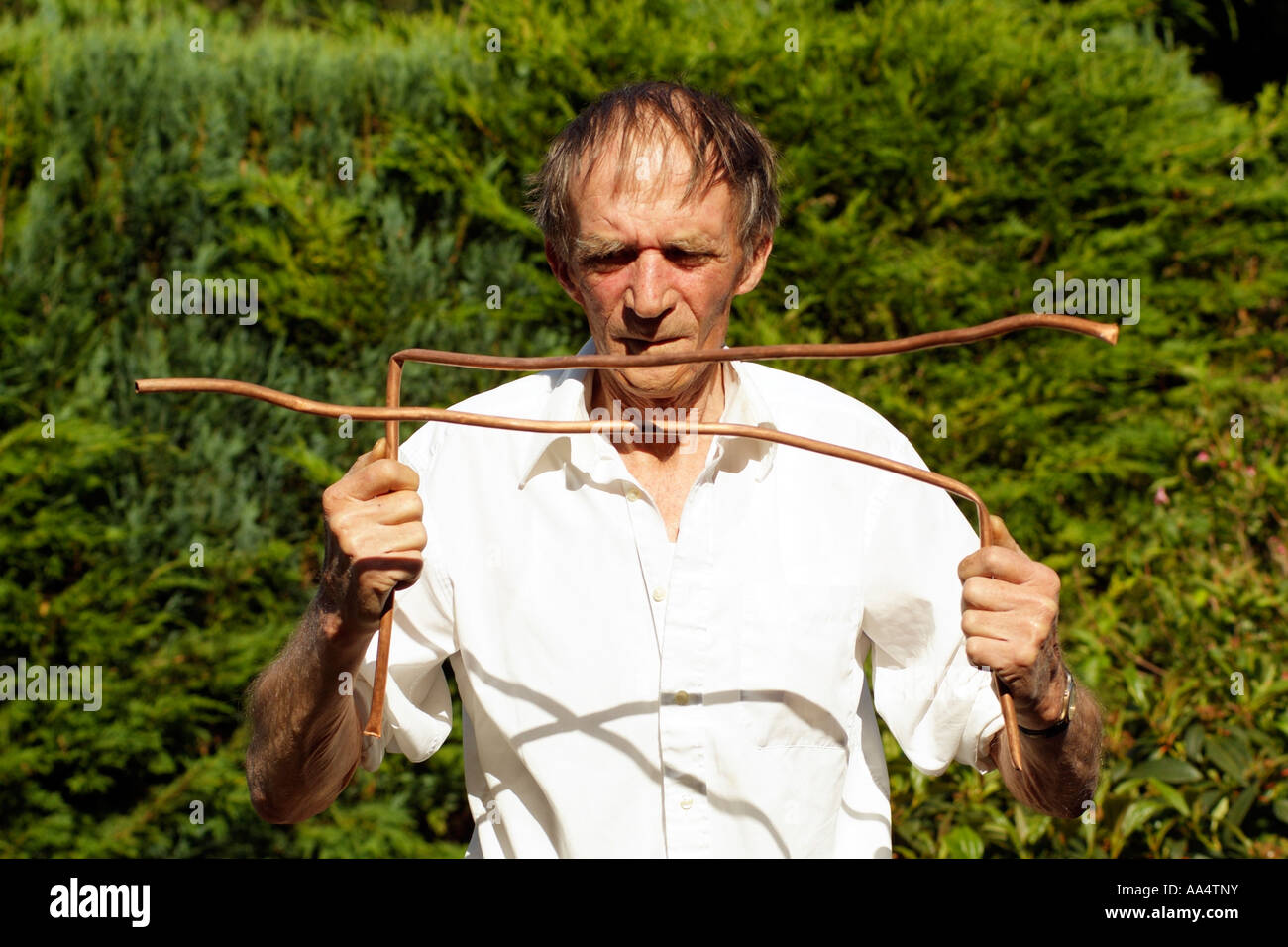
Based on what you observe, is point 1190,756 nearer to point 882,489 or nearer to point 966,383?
point 966,383

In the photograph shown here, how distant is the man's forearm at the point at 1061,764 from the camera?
1.96m

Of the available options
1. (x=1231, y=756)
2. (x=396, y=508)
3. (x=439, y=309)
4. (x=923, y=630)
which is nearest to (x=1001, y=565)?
(x=923, y=630)

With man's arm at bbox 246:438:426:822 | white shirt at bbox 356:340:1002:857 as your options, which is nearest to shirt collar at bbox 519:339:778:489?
white shirt at bbox 356:340:1002:857

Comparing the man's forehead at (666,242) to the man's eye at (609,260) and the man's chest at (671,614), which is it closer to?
the man's eye at (609,260)

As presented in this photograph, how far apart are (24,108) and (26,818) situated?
2574mm

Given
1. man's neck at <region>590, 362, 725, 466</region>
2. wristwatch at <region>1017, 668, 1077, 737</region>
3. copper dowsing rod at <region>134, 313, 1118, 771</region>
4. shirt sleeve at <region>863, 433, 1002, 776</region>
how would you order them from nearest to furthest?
1. copper dowsing rod at <region>134, 313, 1118, 771</region>
2. wristwatch at <region>1017, 668, 1077, 737</region>
3. shirt sleeve at <region>863, 433, 1002, 776</region>
4. man's neck at <region>590, 362, 725, 466</region>

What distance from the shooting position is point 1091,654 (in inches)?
148

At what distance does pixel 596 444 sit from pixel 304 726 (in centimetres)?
73

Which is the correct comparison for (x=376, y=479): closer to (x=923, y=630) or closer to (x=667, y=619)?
(x=667, y=619)

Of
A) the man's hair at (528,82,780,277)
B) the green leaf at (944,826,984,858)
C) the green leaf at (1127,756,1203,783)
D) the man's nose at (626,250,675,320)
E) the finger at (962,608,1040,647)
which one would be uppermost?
the man's hair at (528,82,780,277)

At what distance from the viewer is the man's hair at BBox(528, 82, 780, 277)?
2119mm

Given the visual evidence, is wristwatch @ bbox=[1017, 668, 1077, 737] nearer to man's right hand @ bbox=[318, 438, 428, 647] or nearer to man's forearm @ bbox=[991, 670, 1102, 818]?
man's forearm @ bbox=[991, 670, 1102, 818]

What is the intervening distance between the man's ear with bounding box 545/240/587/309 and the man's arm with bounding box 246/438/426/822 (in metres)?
0.62

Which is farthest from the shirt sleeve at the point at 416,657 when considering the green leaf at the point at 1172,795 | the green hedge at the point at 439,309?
the green leaf at the point at 1172,795
